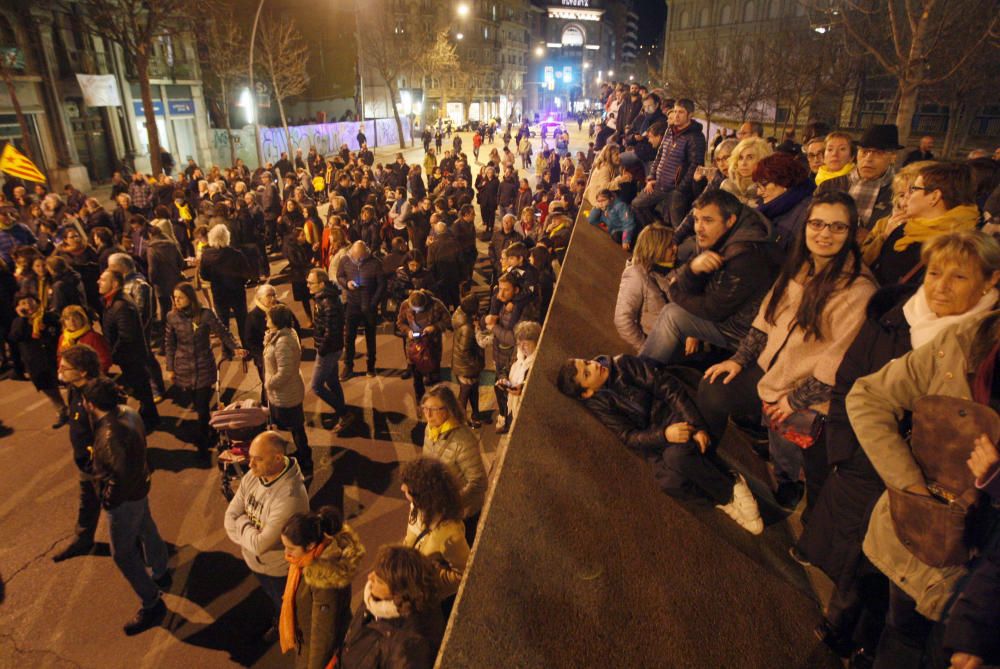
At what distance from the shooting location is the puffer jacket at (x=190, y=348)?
583 centimetres

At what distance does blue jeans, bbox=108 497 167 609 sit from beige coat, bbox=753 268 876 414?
4531mm

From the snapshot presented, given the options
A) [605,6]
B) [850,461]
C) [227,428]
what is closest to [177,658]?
[227,428]

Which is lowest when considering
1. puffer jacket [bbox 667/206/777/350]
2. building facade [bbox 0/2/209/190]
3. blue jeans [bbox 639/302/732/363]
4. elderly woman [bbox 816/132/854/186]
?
blue jeans [bbox 639/302/732/363]

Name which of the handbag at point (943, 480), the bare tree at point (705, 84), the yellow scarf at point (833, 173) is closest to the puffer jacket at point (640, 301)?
the yellow scarf at point (833, 173)

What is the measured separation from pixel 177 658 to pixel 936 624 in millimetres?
4605

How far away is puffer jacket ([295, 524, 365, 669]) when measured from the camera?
2920 millimetres

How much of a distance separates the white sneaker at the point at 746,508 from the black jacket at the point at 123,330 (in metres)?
6.39

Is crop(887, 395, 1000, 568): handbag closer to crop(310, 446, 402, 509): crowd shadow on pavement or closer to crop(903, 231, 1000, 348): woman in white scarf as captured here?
crop(903, 231, 1000, 348): woman in white scarf

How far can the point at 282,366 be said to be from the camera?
545 cm

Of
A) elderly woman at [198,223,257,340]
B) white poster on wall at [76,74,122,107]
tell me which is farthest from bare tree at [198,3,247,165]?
elderly woman at [198,223,257,340]

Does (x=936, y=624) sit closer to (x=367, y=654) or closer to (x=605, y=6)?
(x=367, y=654)

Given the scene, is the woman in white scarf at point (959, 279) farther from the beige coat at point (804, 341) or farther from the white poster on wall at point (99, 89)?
the white poster on wall at point (99, 89)

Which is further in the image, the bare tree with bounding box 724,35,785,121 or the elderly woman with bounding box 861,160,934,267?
the bare tree with bounding box 724,35,785,121

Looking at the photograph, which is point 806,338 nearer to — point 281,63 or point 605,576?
point 605,576
